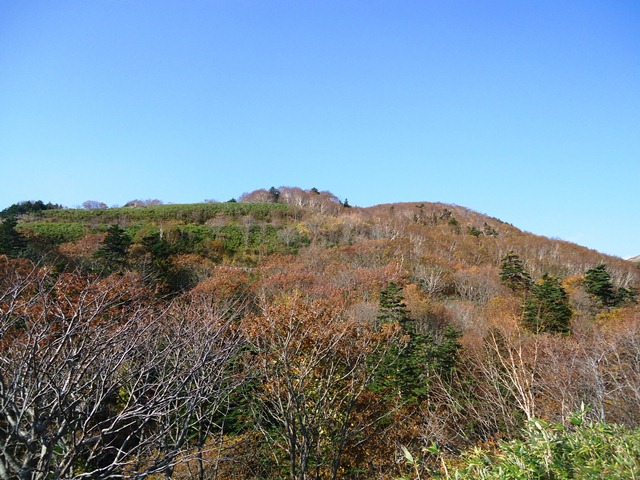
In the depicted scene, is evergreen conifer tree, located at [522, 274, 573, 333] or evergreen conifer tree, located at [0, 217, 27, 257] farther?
evergreen conifer tree, located at [0, 217, 27, 257]

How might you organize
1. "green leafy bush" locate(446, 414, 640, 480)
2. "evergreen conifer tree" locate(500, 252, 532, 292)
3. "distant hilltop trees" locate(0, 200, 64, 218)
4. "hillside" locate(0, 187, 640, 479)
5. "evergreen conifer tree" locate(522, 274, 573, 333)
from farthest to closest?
1. "distant hilltop trees" locate(0, 200, 64, 218)
2. "evergreen conifer tree" locate(500, 252, 532, 292)
3. "evergreen conifer tree" locate(522, 274, 573, 333)
4. "hillside" locate(0, 187, 640, 479)
5. "green leafy bush" locate(446, 414, 640, 480)

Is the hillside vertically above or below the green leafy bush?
below

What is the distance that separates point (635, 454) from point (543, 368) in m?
10.6

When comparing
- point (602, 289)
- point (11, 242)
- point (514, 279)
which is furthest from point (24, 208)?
point (602, 289)

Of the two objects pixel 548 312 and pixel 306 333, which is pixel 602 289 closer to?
pixel 548 312

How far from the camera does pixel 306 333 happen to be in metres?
6.98

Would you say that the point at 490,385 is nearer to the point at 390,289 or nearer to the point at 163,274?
the point at 390,289

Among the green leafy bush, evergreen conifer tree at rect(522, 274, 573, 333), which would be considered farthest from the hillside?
the green leafy bush

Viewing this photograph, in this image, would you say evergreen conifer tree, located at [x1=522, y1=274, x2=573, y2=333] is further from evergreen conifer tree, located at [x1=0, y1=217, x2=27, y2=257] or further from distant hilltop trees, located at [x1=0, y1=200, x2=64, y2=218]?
distant hilltop trees, located at [x1=0, y1=200, x2=64, y2=218]

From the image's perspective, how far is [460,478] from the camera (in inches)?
99.9

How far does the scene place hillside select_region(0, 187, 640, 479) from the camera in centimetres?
523

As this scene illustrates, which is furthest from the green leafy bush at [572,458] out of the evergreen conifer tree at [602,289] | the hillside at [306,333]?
the evergreen conifer tree at [602,289]

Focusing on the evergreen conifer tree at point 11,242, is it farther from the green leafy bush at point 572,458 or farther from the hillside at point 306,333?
the green leafy bush at point 572,458

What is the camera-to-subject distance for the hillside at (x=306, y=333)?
17.1 feet
